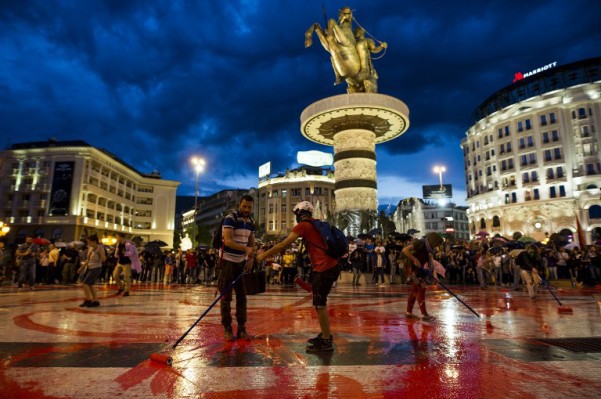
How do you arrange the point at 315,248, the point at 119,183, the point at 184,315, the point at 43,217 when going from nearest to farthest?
the point at 315,248 < the point at 184,315 < the point at 43,217 < the point at 119,183

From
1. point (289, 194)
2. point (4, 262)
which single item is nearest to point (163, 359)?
point (4, 262)

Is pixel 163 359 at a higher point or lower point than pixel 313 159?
lower

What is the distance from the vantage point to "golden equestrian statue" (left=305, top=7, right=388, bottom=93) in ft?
82.4

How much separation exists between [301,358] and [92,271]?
6.50 m

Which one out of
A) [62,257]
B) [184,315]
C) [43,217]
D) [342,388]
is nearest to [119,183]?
[43,217]

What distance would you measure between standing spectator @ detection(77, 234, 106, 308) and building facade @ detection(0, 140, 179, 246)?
56865 mm

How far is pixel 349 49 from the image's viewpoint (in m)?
25.6

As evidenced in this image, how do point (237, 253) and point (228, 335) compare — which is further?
point (237, 253)

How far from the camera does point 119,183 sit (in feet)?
243

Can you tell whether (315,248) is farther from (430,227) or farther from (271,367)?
(430,227)

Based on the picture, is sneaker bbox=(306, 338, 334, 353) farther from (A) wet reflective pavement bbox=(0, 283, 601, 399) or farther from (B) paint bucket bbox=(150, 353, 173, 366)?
(B) paint bucket bbox=(150, 353, 173, 366)

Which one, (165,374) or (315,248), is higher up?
(315,248)

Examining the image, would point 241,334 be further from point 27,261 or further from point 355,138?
point 355,138

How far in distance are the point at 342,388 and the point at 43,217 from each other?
2725 inches
